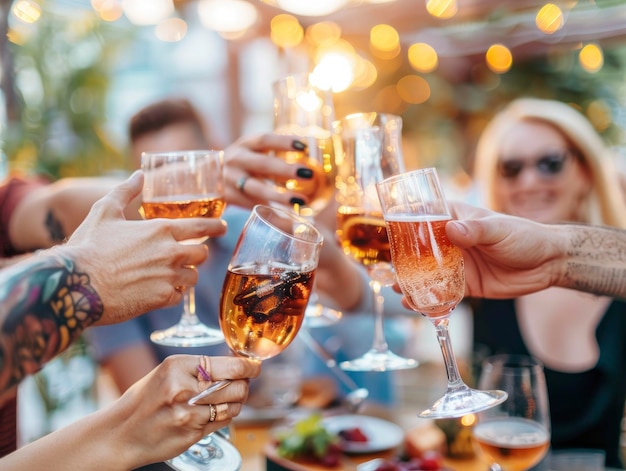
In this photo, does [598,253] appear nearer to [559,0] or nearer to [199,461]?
[199,461]

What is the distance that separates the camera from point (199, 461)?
3.47ft

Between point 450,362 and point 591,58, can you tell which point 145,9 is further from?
point 450,362

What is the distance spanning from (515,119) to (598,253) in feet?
5.93

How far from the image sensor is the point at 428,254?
3.50 ft

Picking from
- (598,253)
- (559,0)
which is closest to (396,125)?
(598,253)

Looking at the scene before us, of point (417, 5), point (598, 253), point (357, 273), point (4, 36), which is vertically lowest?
point (357, 273)

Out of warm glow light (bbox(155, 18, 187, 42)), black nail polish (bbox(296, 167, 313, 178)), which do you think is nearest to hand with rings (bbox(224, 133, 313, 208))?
black nail polish (bbox(296, 167, 313, 178))

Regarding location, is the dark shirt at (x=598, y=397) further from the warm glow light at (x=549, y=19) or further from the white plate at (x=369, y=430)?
the warm glow light at (x=549, y=19)

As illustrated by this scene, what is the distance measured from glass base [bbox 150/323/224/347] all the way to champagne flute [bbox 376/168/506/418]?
1.44ft

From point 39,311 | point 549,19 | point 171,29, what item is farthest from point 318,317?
point 171,29

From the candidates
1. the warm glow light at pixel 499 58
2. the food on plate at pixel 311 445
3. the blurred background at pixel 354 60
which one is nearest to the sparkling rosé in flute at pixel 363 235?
the food on plate at pixel 311 445

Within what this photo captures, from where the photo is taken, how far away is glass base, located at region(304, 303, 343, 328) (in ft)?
4.97

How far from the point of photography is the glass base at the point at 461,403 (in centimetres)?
101

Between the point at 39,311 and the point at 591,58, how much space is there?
196 inches
